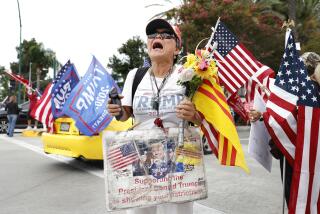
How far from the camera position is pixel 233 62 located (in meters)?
5.95

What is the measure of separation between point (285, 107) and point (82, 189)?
4.19 meters

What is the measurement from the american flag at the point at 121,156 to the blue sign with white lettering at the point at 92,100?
13.7 feet

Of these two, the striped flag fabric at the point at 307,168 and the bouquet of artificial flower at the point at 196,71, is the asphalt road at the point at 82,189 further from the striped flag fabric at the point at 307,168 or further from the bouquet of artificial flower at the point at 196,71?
the bouquet of artificial flower at the point at 196,71

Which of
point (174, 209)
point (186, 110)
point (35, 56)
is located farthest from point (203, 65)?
point (35, 56)

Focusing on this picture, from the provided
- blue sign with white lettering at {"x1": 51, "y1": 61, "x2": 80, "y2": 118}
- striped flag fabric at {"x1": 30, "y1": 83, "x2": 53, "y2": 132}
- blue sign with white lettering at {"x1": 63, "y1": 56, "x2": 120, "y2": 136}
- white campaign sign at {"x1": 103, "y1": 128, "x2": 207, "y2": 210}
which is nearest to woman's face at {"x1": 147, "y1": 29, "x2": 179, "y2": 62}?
white campaign sign at {"x1": 103, "y1": 128, "x2": 207, "y2": 210}

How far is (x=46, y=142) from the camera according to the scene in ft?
31.1

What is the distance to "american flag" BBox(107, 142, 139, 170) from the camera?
2.73 meters

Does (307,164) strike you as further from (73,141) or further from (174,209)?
(73,141)

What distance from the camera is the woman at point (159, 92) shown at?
3.02m

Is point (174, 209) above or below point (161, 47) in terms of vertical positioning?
below

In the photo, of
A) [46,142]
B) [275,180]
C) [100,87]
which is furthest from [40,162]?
[275,180]

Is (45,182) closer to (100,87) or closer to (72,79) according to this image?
(100,87)

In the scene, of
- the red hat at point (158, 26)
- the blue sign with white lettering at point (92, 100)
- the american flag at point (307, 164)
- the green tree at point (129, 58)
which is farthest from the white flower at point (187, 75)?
the green tree at point (129, 58)

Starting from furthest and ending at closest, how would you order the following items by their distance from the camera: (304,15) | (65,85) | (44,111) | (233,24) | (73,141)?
1. (304,15)
2. (233,24)
3. (44,111)
4. (65,85)
5. (73,141)
